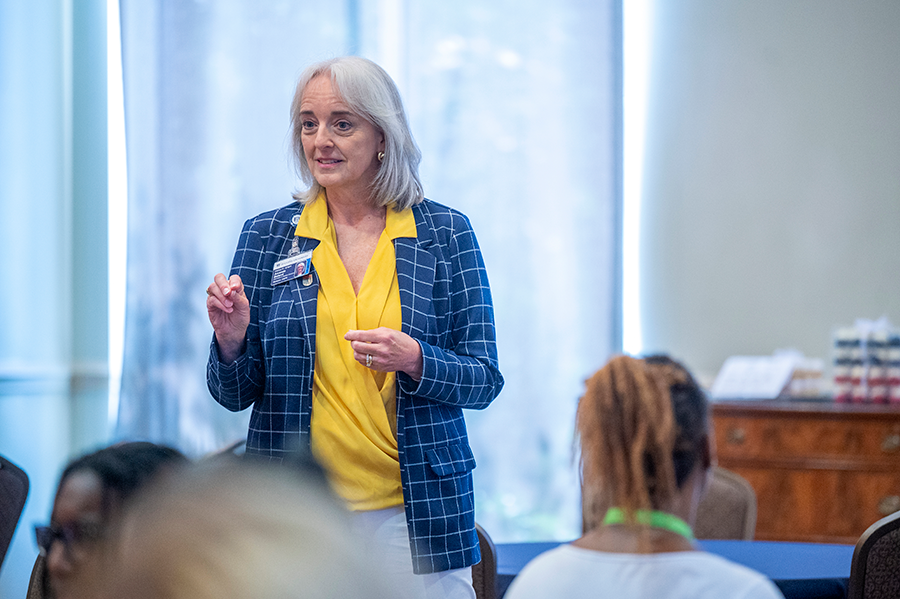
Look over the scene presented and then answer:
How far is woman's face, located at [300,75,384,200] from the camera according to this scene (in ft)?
5.80

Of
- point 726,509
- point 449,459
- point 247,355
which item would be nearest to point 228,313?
point 247,355

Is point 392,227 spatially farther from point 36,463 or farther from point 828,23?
point 828,23

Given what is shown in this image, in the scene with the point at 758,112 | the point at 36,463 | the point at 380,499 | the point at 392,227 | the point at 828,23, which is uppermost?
the point at 828,23

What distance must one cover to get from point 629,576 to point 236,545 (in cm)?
79

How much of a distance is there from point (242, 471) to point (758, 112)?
4.63 metres

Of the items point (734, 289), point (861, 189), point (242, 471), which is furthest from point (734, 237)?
point (242, 471)

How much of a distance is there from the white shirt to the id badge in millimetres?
776

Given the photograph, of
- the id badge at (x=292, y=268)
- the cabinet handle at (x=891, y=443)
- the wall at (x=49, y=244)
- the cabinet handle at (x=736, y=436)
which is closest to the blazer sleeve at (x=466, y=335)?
the id badge at (x=292, y=268)

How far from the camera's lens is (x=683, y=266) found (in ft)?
15.9

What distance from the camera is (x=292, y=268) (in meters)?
1.74

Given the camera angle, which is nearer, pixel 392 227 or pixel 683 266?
pixel 392 227

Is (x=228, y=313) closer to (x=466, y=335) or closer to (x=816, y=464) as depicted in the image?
(x=466, y=335)

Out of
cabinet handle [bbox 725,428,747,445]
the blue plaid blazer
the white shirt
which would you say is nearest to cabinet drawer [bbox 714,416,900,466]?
cabinet handle [bbox 725,428,747,445]

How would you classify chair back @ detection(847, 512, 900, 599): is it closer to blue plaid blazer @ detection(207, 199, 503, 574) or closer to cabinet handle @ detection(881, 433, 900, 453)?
blue plaid blazer @ detection(207, 199, 503, 574)
